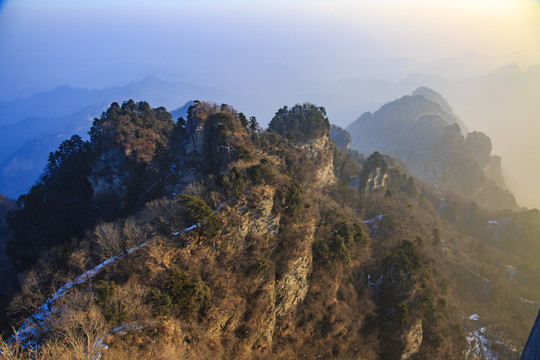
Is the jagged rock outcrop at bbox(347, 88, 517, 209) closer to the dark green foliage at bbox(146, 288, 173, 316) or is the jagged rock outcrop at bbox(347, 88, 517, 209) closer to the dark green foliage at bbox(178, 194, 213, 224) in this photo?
the dark green foliage at bbox(178, 194, 213, 224)

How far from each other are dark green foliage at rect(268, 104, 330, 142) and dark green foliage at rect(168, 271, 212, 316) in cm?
4660

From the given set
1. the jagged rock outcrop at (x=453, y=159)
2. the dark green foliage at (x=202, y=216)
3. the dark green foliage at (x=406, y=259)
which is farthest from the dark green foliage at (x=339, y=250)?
the jagged rock outcrop at (x=453, y=159)

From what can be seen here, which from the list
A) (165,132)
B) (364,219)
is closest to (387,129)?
(364,219)

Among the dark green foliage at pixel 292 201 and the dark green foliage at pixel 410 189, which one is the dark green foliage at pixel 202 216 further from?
the dark green foliage at pixel 410 189

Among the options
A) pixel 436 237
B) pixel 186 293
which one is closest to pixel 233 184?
pixel 186 293

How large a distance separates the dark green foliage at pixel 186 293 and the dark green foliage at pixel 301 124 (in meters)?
46.6

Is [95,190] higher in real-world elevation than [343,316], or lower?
higher

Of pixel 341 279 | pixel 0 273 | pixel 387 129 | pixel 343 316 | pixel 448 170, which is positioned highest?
pixel 387 129

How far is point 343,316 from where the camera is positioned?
98.8ft

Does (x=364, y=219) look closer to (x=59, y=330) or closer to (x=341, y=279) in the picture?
(x=341, y=279)

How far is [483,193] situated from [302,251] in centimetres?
12930

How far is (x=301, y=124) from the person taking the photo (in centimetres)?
6706

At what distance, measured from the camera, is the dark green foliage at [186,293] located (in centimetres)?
2011

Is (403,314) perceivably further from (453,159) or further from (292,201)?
(453,159)
